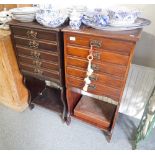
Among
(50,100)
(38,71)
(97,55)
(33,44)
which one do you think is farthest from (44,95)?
(97,55)

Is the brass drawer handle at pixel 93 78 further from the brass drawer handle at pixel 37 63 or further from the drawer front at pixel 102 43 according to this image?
the brass drawer handle at pixel 37 63

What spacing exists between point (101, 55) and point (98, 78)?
0.19m

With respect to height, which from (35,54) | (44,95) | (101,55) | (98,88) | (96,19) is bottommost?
(44,95)

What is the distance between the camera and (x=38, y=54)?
1.32 metres

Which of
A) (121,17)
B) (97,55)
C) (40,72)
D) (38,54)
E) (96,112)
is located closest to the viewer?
(121,17)

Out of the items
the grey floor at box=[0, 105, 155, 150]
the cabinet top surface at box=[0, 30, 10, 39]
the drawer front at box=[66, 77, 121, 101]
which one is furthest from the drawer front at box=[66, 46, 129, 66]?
the grey floor at box=[0, 105, 155, 150]

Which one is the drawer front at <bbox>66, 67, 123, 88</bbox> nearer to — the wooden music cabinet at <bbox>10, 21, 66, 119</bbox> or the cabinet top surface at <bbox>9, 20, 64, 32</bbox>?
the wooden music cabinet at <bbox>10, 21, 66, 119</bbox>

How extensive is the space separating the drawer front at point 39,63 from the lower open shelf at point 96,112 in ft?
1.64

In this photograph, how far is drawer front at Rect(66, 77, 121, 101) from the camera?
1212mm

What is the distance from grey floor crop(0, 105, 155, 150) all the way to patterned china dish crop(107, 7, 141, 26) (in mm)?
1048

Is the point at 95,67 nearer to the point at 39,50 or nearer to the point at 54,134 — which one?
the point at 39,50

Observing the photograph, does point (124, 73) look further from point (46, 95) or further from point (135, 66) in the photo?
point (46, 95)

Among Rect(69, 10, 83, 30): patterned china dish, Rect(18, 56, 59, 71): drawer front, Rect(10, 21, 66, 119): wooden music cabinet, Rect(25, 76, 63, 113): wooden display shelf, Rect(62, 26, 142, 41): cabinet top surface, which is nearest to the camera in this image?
Rect(62, 26, 142, 41): cabinet top surface

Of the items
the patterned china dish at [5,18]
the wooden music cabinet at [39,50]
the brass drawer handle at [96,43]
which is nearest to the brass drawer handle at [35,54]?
the wooden music cabinet at [39,50]
